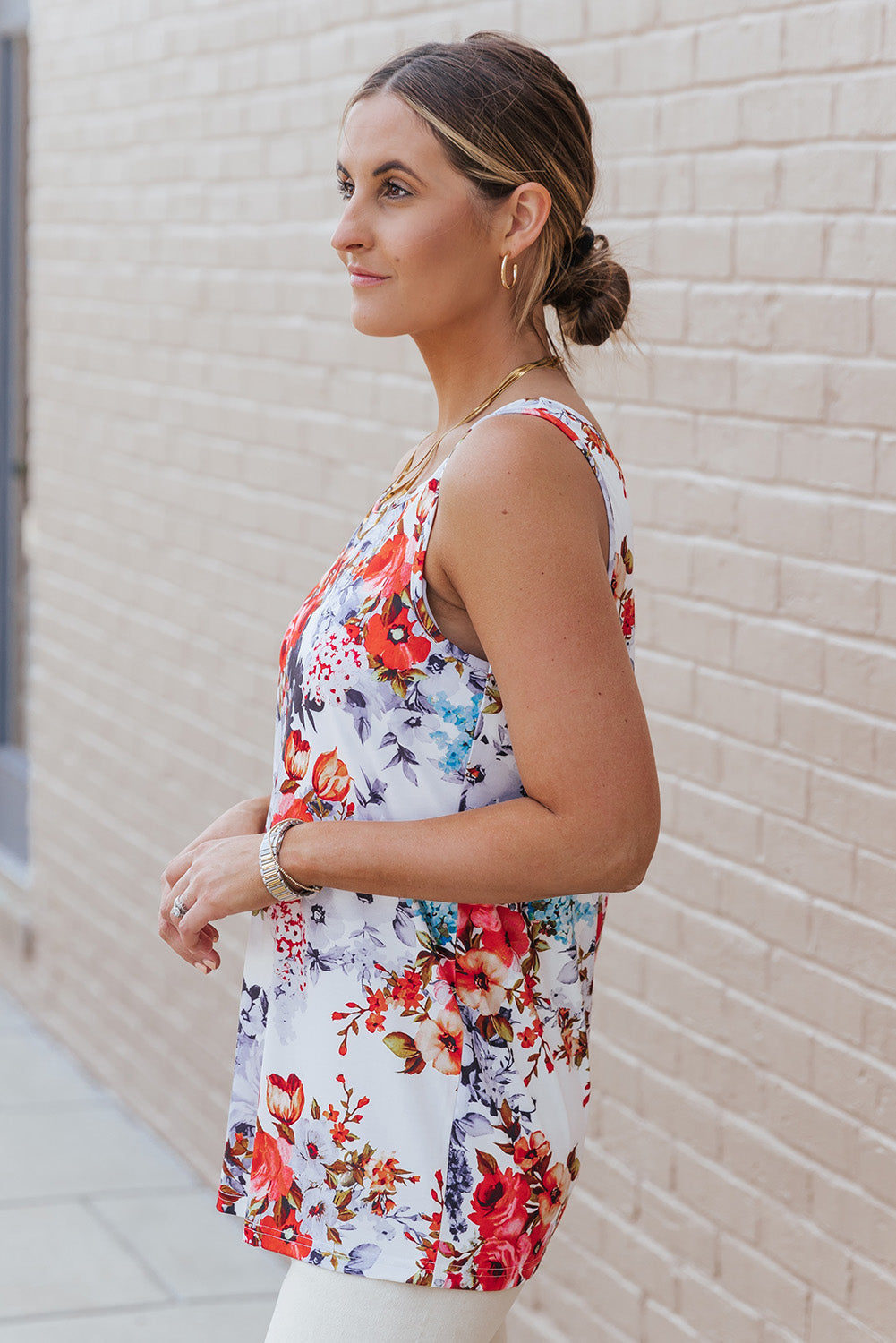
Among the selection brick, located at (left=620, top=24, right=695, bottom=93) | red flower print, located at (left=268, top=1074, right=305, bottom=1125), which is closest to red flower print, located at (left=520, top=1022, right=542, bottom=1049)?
red flower print, located at (left=268, top=1074, right=305, bottom=1125)

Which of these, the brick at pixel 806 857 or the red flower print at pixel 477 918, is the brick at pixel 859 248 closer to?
the brick at pixel 806 857

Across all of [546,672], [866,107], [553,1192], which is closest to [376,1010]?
[553,1192]

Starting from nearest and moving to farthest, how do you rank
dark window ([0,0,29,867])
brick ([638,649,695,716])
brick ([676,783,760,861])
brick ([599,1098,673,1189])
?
brick ([676,783,760,861])
brick ([638,649,695,716])
brick ([599,1098,673,1189])
dark window ([0,0,29,867])

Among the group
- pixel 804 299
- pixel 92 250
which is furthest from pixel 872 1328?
pixel 92 250

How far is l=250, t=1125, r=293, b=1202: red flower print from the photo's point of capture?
171 cm

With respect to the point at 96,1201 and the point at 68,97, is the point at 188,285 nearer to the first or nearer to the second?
the point at 68,97

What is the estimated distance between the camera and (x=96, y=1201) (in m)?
4.01

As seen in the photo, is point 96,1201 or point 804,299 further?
point 96,1201

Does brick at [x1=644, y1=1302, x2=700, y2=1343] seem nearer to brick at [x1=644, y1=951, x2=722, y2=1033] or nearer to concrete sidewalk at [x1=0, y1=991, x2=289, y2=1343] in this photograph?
brick at [x1=644, y1=951, x2=722, y2=1033]

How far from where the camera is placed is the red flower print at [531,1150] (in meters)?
1.65

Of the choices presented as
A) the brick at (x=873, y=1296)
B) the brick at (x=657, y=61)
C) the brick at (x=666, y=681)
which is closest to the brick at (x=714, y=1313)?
the brick at (x=873, y=1296)

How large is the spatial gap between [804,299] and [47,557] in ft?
10.5

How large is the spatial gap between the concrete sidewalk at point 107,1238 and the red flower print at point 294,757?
6.71 ft

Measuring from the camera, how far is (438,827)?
1.58 meters
